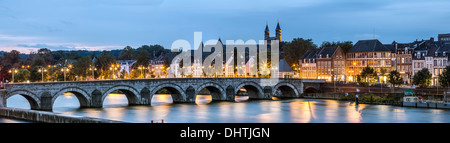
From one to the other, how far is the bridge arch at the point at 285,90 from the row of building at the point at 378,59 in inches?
519

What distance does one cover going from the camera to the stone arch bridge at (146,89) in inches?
1881

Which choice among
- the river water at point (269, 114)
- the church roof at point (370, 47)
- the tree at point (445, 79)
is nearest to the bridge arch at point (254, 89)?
the river water at point (269, 114)

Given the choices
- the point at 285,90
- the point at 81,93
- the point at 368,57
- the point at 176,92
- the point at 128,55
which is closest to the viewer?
the point at 81,93

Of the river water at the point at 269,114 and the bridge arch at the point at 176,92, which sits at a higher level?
the bridge arch at the point at 176,92

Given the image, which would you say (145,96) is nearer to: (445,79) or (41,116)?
(41,116)

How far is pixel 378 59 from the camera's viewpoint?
8950cm

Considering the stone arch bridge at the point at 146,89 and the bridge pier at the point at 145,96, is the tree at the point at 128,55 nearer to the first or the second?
the stone arch bridge at the point at 146,89

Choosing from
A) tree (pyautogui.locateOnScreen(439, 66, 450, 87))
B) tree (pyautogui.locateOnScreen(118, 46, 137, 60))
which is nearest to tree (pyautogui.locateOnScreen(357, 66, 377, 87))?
tree (pyautogui.locateOnScreen(439, 66, 450, 87))

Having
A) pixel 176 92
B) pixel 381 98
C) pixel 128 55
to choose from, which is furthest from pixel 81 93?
pixel 128 55

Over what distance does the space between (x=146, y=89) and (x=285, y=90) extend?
27.2 meters

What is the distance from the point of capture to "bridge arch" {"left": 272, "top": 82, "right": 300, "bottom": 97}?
74.8 metres

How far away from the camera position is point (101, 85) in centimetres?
5362
